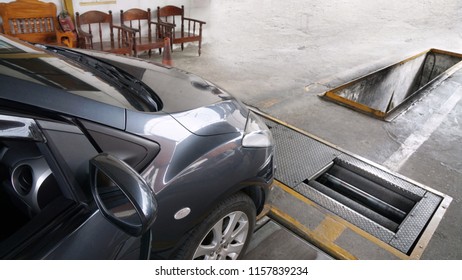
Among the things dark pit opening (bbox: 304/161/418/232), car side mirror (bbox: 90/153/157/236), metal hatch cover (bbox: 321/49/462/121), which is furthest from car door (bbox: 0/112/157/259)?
metal hatch cover (bbox: 321/49/462/121)

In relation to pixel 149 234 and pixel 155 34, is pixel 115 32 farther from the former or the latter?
pixel 149 234

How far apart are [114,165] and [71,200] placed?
0.21 m

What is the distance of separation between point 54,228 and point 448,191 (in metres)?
3.25

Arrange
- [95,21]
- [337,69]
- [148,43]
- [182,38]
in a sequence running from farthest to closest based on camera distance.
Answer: [337,69], [182,38], [148,43], [95,21]

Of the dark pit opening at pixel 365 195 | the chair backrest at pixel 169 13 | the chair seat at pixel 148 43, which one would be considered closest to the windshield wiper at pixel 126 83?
the dark pit opening at pixel 365 195

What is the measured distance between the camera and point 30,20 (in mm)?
4516

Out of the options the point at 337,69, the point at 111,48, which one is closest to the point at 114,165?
the point at 111,48

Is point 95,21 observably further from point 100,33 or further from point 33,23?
point 33,23

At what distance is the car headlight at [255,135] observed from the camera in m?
1.78

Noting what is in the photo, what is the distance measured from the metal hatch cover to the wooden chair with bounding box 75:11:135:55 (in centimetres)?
309

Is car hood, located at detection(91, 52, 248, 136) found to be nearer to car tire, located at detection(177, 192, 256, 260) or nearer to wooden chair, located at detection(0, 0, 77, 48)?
car tire, located at detection(177, 192, 256, 260)

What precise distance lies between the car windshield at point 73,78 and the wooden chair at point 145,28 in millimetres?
3683

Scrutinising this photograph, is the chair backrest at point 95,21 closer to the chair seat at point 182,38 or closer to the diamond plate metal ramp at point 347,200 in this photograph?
the chair seat at point 182,38
